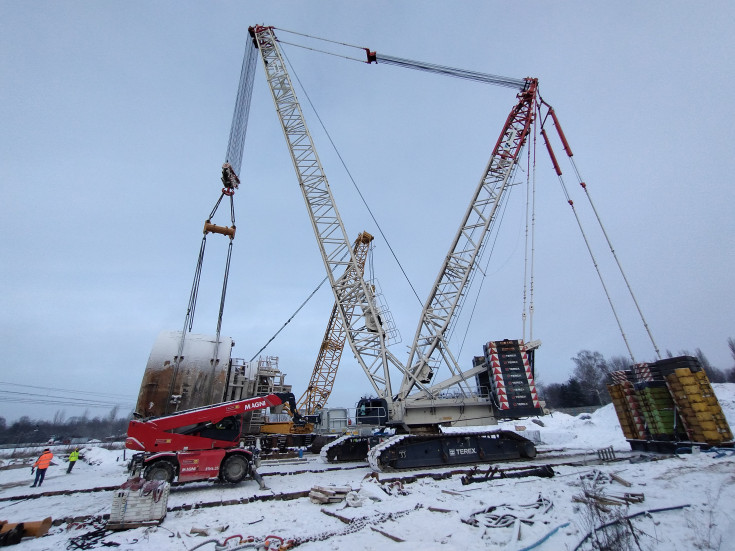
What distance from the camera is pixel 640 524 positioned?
6.04m

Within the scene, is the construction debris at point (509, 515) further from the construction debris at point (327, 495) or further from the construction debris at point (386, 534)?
the construction debris at point (327, 495)

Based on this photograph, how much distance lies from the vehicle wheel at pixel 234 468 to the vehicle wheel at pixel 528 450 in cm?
1080

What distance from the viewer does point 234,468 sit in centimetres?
1093

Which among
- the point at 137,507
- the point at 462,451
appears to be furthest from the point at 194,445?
the point at 462,451

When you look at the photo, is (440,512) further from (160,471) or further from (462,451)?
(160,471)

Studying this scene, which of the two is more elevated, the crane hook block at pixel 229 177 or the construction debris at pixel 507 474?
the crane hook block at pixel 229 177

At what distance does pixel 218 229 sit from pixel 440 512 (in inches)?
564

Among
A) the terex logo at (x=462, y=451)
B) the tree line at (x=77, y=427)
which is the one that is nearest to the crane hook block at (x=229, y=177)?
the terex logo at (x=462, y=451)

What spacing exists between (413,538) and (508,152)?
1770 cm

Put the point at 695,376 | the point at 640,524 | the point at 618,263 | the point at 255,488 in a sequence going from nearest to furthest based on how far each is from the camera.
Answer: the point at 640,524
the point at 255,488
the point at 695,376
the point at 618,263

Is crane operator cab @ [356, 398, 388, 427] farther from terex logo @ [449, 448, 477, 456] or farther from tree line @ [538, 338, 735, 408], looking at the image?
tree line @ [538, 338, 735, 408]

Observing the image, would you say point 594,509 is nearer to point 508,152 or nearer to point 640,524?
point 640,524

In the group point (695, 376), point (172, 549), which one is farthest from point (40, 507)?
point (695, 376)

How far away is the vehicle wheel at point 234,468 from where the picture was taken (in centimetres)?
1080
